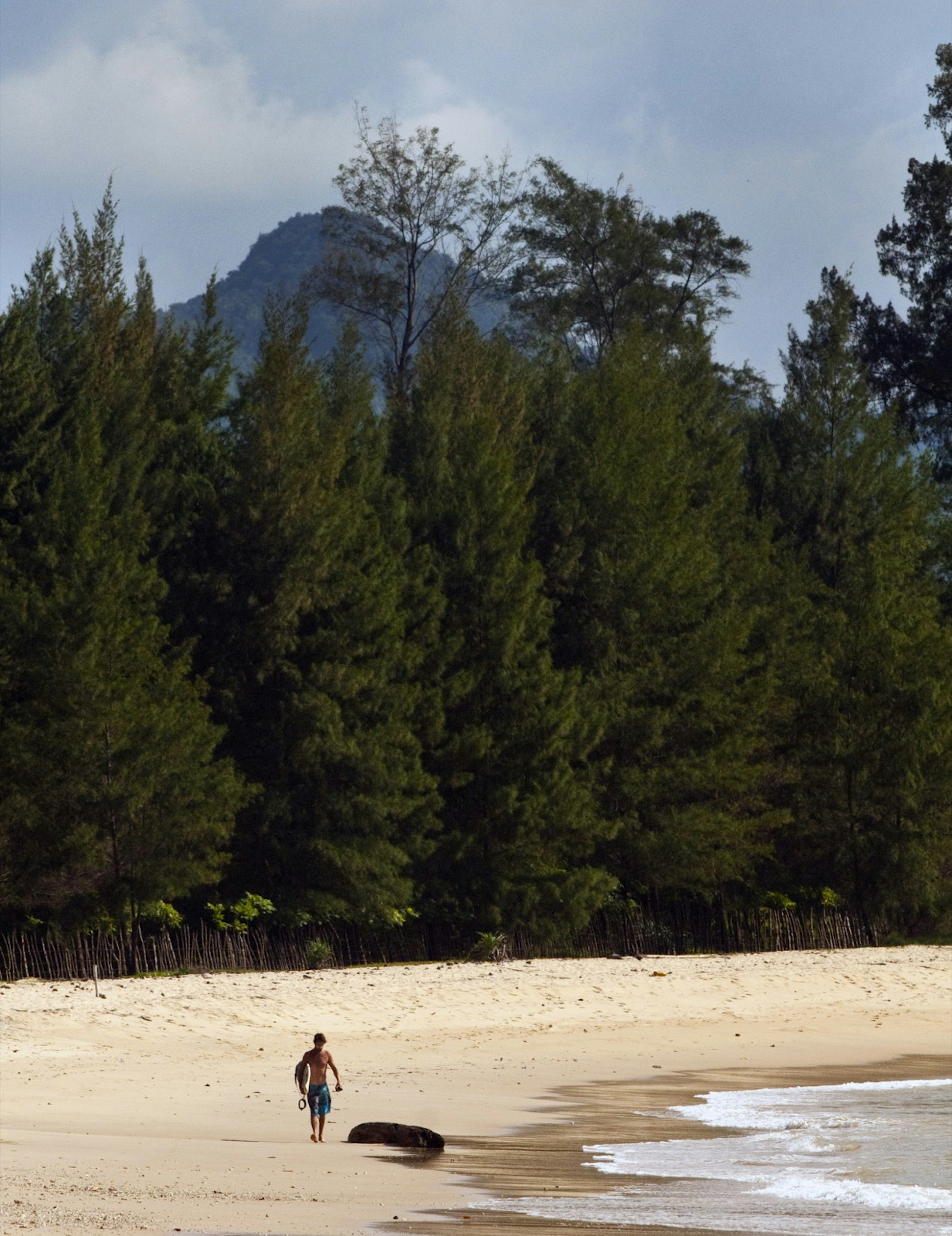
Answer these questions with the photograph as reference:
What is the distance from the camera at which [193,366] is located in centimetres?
3209

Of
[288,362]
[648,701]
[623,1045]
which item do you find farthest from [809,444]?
[623,1045]

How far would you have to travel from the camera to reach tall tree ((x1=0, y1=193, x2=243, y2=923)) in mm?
24953

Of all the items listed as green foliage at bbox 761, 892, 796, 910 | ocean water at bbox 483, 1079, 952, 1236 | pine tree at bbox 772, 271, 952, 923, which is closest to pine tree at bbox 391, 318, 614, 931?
green foliage at bbox 761, 892, 796, 910

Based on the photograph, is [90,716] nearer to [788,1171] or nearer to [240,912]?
[240,912]

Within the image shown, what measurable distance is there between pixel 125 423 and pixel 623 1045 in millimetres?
14435

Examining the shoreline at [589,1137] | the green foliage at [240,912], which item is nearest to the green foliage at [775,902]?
the shoreline at [589,1137]

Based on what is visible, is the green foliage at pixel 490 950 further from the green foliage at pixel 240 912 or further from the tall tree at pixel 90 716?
the tall tree at pixel 90 716

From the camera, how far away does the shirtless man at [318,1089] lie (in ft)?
45.2

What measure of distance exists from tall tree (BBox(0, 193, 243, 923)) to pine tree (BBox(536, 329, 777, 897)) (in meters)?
8.57

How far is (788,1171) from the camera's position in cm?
1336

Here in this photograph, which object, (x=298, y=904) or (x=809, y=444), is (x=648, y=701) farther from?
(x=809, y=444)

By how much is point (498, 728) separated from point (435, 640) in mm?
2062

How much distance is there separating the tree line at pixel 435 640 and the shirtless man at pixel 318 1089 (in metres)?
Result: 11.7

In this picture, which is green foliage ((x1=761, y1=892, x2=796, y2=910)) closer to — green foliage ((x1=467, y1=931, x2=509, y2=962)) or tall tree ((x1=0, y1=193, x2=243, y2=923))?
green foliage ((x1=467, y1=931, x2=509, y2=962))
